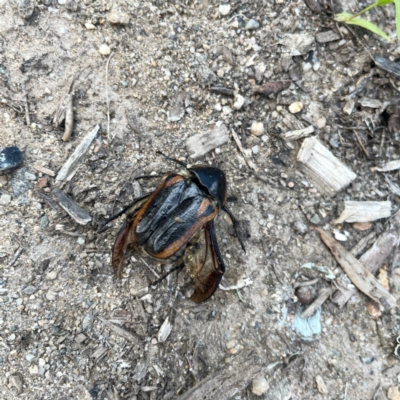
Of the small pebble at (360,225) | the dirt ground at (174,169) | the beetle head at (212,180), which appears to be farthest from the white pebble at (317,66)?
the small pebble at (360,225)

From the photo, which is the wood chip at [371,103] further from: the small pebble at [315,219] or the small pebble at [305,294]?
the small pebble at [305,294]

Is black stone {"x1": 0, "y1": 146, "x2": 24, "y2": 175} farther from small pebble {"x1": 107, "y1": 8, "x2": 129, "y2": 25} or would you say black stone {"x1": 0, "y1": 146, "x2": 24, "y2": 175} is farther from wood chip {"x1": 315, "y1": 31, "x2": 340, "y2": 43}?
wood chip {"x1": 315, "y1": 31, "x2": 340, "y2": 43}

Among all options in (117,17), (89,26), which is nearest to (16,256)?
(89,26)

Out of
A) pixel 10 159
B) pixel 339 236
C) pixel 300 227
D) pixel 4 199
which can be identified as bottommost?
pixel 339 236

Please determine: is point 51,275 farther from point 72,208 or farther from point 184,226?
point 184,226

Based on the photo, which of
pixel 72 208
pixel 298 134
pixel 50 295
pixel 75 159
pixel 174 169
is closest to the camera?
pixel 50 295

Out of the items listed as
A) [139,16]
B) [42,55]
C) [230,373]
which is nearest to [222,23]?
[139,16]

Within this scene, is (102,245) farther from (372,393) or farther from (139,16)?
(372,393)

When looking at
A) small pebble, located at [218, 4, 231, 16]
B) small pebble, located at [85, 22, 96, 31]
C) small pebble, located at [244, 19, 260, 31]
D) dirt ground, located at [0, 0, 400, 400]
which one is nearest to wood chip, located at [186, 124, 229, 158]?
dirt ground, located at [0, 0, 400, 400]
